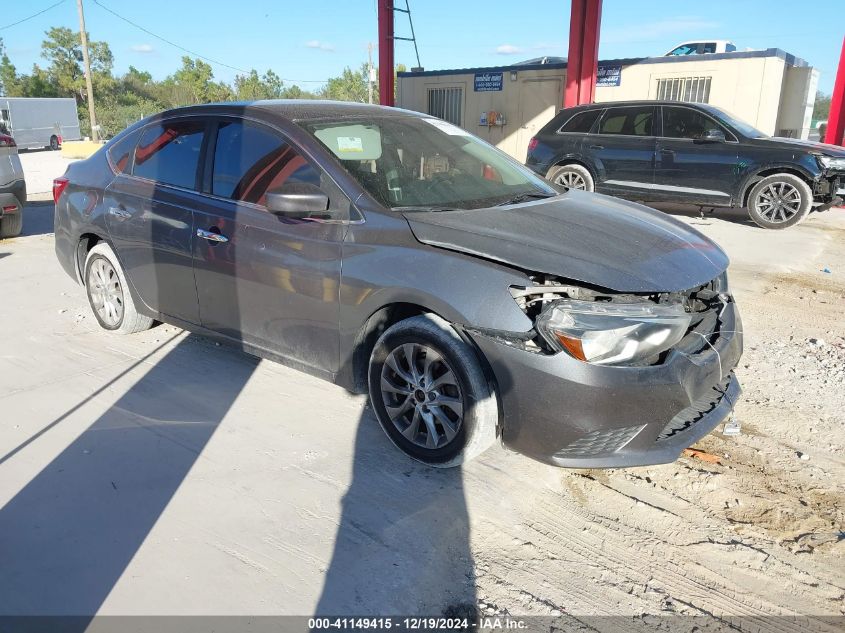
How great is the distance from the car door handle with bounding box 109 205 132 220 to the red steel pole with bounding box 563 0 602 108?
37.6 feet

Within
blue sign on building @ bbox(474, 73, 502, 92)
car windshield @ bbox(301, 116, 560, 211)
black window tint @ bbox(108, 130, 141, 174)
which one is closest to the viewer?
car windshield @ bbox(301, 116, 560, 211)

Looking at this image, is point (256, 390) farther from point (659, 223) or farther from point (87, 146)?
point (87, 146)

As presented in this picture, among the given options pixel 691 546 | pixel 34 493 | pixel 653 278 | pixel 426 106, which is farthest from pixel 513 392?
pixel 426 106

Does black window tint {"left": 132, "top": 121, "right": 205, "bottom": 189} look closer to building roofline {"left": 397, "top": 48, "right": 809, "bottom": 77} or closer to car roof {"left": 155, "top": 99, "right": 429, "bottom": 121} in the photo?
car roof {"left": 155, "top": 99, "right": 429, "bottom": 121}

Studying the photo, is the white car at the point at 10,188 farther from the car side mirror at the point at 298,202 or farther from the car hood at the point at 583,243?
the car hood at the point at 583,243

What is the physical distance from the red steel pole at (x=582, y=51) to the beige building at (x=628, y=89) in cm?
119

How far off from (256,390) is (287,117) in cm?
165

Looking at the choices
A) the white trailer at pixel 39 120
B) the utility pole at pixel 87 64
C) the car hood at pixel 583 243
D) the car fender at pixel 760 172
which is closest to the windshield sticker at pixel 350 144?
the car hood at pixel 583 243

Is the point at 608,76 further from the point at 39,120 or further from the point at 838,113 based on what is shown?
the point at 39,120

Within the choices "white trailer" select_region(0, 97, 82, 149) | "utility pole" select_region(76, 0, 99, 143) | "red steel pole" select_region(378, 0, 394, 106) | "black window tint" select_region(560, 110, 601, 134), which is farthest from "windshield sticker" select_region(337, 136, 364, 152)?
"white trailer" select_region(0, 97, 82, 149)

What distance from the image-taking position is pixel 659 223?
3637 mm

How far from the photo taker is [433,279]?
300 cm

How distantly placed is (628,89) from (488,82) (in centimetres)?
344

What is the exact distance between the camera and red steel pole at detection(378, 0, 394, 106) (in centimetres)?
1655
